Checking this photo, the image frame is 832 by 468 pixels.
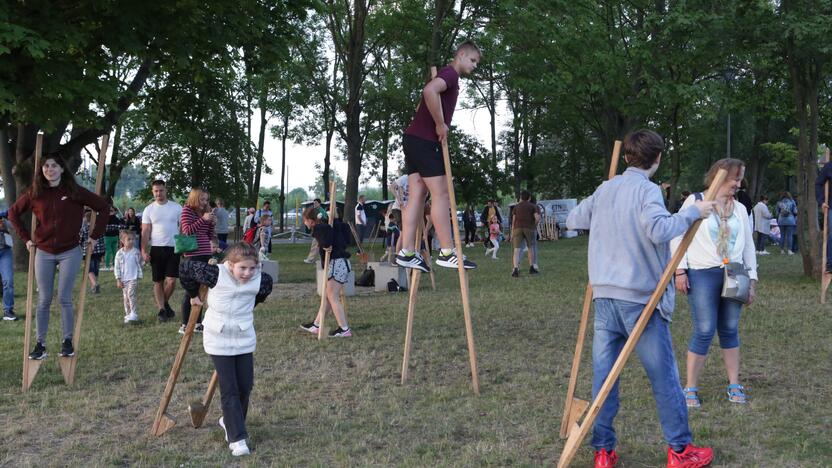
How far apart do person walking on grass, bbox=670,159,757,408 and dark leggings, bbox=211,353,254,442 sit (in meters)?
3.25

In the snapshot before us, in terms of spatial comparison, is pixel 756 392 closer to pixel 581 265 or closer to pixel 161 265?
pixel 161 265

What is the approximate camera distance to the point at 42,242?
25.0ft

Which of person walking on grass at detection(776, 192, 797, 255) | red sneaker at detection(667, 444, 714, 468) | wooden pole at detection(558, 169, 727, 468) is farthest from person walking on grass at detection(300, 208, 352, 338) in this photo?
person walking on grass at detection(776, 192, 797, 255)

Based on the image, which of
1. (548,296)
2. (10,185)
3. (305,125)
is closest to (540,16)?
(548,296)

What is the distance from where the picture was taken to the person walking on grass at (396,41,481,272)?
6.76 meters

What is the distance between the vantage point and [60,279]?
7.73 m

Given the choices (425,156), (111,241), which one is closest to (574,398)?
(425,156)

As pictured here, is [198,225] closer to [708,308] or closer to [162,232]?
[162,232]

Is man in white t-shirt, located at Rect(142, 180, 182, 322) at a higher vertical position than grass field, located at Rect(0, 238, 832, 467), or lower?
higher

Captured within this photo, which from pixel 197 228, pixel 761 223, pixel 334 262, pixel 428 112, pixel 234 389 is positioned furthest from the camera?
pixel 761 223

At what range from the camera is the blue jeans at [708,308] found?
628 centimetres

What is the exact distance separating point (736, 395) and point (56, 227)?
6.02m

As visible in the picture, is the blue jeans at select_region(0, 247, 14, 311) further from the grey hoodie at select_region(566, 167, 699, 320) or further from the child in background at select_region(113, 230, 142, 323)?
the grey hoodie at select_region(566, 167, 699, 320)

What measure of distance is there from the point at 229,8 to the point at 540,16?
13.3 metres
